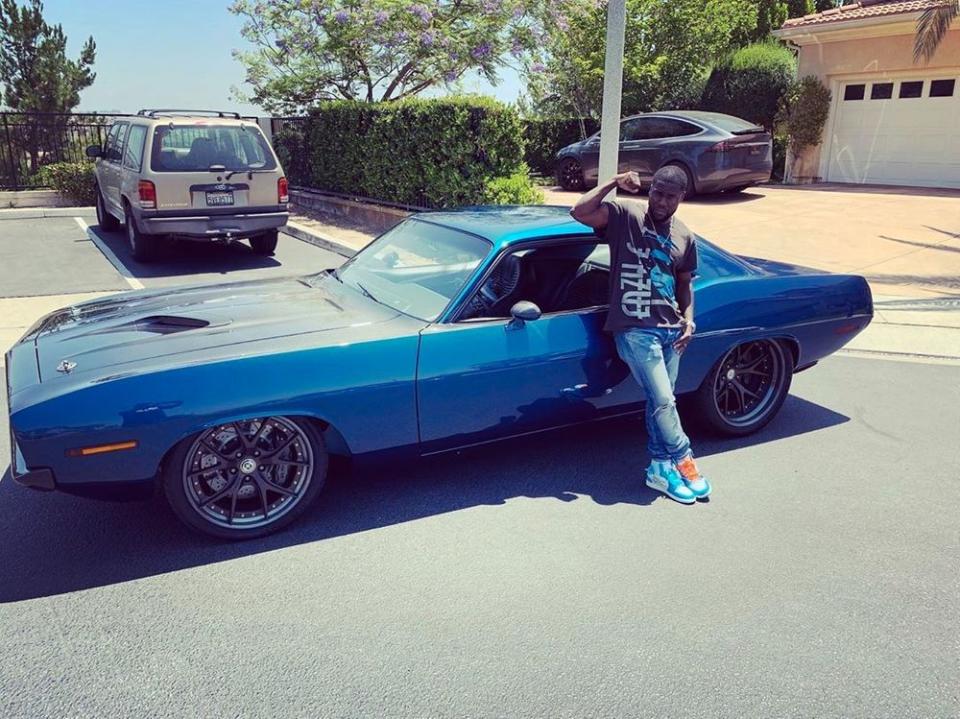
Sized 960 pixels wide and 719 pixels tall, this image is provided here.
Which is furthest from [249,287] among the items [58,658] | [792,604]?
[792,604]

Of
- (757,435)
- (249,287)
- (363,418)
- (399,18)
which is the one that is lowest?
(757,435)

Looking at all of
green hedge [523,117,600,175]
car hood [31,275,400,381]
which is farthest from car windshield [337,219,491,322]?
green hedge [523,117,600,175]

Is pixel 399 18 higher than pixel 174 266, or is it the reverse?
pixel 399 18

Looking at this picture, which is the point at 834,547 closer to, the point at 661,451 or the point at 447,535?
the point at 661,451

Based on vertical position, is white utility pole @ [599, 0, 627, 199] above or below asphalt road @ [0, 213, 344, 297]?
above

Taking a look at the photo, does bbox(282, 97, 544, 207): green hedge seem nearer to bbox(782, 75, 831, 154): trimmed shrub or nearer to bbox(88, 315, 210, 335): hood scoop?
bbox(88, 315, 210, 335): hood scoop

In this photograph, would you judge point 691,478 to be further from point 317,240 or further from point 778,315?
point 317,240

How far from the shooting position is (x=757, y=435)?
4746mm

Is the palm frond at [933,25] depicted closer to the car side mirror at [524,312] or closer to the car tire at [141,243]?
the car tire at [141,243]

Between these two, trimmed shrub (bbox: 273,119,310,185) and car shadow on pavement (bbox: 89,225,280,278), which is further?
trimmed shrub (bbox: 273,119,310,185)

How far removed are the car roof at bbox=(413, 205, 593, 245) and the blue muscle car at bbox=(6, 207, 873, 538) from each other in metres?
0.02

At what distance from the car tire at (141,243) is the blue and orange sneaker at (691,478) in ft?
26.0

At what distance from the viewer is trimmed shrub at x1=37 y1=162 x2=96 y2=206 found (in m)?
15.0

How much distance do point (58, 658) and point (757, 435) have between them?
3.82 m
